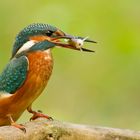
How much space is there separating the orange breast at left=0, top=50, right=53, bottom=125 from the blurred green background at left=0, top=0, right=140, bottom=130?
2.50m

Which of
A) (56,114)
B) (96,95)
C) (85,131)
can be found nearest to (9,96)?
(85,131)

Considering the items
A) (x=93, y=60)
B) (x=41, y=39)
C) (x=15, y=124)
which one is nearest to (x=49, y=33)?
(x=41, y=39)

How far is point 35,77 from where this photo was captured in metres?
5.78

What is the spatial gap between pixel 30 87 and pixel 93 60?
3.61 meters

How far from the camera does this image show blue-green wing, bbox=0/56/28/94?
18.9 feet

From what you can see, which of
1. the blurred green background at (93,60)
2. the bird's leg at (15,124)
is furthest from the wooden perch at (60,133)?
the blurred green background at (93,60)

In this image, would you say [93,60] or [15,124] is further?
[93,60]

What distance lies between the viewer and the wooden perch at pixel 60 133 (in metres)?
5.31

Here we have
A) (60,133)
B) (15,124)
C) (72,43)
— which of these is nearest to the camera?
(60,133)

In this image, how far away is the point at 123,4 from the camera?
8797mm

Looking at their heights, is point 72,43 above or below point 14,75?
above

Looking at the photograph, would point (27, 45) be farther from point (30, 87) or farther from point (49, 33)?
point (30, 87)

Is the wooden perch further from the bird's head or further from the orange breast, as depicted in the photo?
the bird's head

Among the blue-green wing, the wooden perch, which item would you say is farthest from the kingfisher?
the wooden perch
